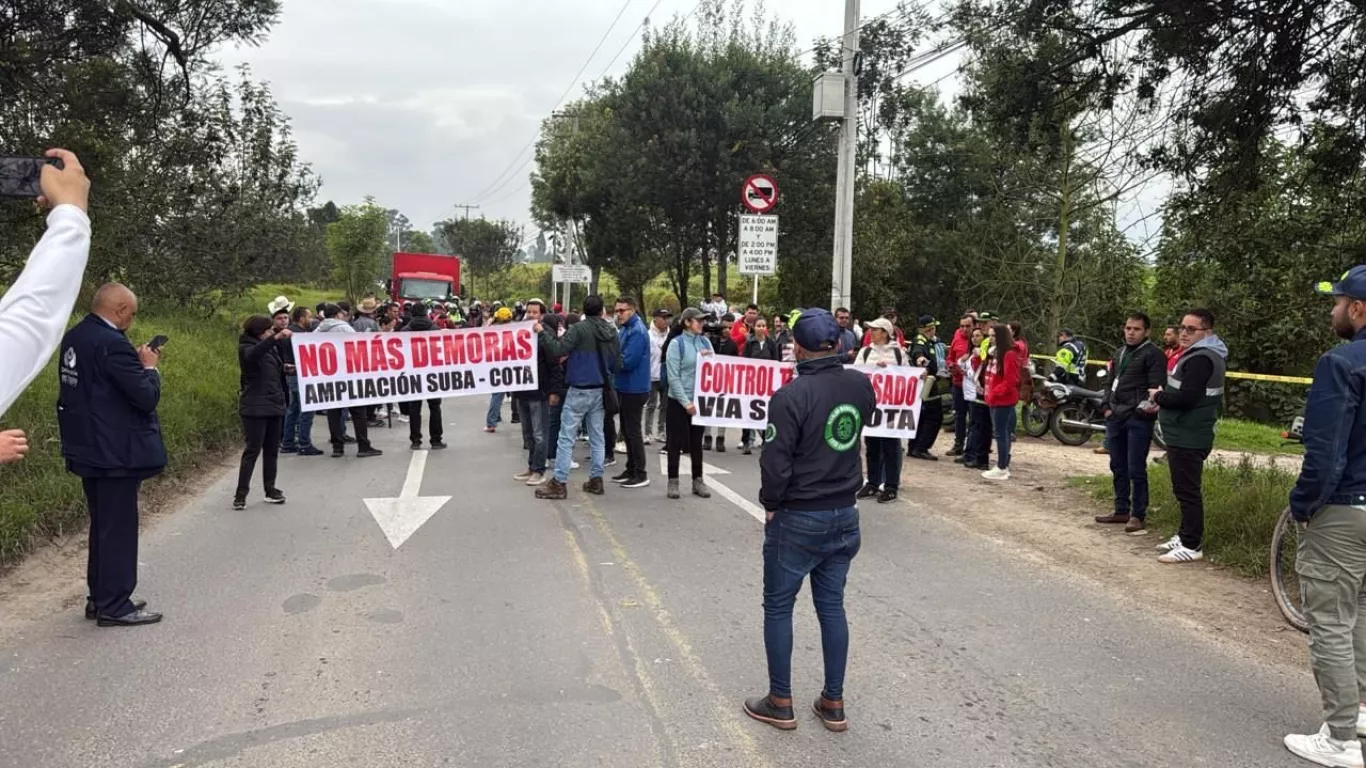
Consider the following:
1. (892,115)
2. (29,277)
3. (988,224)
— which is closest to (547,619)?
(29,277)

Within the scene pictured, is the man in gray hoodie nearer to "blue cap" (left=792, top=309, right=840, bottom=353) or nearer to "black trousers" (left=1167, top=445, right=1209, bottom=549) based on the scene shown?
"blue cap" (left=792, top=309, right=840, bottom=353)

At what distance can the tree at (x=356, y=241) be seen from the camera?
49219 mm

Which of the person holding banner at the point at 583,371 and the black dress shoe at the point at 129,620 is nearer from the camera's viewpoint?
the black dress shoe at the point at 129,620

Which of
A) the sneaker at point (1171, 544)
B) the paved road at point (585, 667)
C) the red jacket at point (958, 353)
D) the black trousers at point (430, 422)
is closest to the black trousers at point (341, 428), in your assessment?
the black trousers at point (430, 422)

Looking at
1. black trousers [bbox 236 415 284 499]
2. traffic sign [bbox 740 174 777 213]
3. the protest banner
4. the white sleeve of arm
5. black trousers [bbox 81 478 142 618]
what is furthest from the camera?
traffic sign [bbox 740 174 777 213]

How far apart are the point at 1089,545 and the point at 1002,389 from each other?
291 cm

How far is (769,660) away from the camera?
13.5 ft

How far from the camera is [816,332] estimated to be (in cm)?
405

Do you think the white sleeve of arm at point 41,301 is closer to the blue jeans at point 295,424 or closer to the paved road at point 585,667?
the paved road at point 585,667

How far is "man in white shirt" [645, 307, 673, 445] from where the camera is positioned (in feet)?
37.4

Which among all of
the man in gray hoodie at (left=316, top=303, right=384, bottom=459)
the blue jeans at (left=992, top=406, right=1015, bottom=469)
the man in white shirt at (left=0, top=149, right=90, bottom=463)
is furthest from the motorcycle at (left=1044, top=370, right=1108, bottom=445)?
the man in white shirt at (left=0, top=149, right=90, bottom=463)

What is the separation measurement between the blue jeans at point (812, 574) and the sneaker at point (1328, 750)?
2.01 m

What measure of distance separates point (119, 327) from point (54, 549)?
8.99ft

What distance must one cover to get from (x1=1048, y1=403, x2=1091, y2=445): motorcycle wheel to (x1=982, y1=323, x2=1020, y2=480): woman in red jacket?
3.20 meters
